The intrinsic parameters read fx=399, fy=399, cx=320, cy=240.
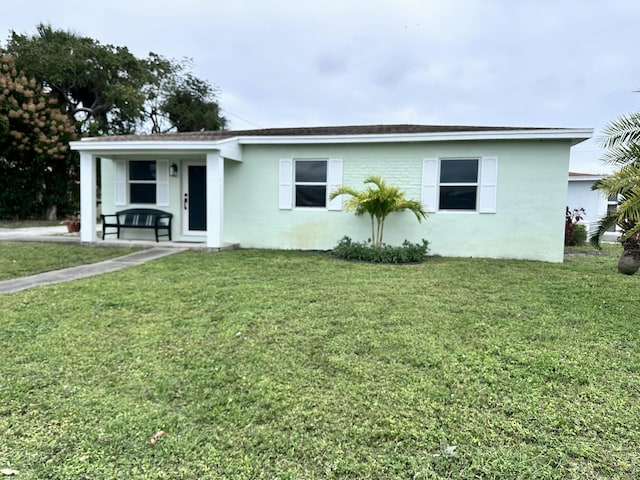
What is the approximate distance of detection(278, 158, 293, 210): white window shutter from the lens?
9.04m

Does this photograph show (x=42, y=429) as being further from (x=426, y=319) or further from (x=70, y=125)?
(x=70, y=125)

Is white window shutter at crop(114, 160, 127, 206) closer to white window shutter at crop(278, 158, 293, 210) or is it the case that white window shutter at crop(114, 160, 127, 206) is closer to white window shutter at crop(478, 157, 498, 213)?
white window shutter at crop(278, 158, 293, 210)

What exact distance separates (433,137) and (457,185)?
114cm

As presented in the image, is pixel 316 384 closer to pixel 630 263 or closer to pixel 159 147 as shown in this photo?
pixel 630 263

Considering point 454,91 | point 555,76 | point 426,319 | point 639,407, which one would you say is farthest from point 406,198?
point 454,91

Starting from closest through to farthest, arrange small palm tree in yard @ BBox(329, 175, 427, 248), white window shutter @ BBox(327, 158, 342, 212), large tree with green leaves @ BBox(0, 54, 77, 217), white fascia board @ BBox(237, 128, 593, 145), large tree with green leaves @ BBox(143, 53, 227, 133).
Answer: white fascia board @ BBox(237, 128, 593, 145)
small palm tree in yard @ BBox(329, 175, 427, 248)
white window shutter @ BBox(327, 158, 342, 212)
large tree with green leaves @ BBox(0, 54, 77, 217)
large tree with green leaves @ BBox(143, 53, 227, 133)

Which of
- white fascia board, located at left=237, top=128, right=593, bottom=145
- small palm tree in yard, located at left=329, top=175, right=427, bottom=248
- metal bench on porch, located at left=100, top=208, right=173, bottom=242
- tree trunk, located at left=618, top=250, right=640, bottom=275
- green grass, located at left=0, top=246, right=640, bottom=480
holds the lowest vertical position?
green grass, located at left=0, top=246, right=640, bottom=480

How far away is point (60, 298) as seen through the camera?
4.54 m

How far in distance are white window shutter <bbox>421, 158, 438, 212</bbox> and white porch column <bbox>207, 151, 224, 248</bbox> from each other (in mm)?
4291

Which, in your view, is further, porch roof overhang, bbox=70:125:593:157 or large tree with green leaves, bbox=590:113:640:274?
porch roof overhang, bbox=70:125:593:157

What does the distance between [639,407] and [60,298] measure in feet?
17.5

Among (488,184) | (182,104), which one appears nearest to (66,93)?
(182,104)

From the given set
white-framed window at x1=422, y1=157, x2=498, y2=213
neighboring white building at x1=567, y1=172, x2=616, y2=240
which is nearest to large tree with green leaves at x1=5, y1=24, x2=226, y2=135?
white-framed window at x1=422, y1=157, x2=498, y2=213

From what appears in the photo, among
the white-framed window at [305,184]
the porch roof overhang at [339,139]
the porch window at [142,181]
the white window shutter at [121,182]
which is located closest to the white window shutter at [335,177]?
the white-framed window at [305,184]
